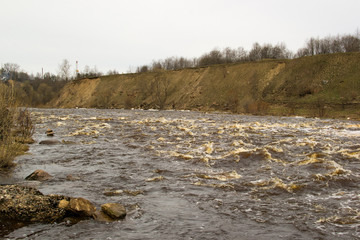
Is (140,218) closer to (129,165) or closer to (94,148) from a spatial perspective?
(129,165)

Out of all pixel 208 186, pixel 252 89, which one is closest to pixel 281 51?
pixel 252 89

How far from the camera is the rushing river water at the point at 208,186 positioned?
550 centimetres

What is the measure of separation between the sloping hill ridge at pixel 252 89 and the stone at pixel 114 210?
35.0 meters

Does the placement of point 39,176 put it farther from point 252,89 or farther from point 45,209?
point 252,89

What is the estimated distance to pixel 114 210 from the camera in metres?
6.03

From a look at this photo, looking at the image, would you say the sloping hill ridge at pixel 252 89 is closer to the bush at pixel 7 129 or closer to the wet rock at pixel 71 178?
the wet rock at pixel 71 178

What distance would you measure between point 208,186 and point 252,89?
50456mm

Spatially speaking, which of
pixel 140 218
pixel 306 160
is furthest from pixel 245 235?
pixel 306 160

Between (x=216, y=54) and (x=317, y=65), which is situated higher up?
(x=216, y=54)

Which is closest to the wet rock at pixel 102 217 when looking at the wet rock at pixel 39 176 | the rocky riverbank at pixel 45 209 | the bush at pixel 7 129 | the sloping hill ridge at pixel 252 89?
the rocky riverbank at pixel 45 209

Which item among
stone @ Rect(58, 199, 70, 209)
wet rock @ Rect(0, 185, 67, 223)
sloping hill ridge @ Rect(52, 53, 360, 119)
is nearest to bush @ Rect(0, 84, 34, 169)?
wet rock @ Rect(0, 185, 67, 223)

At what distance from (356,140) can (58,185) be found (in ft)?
50.7

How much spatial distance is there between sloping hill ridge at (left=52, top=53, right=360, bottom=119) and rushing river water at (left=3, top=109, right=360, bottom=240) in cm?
2789

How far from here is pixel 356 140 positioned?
53.4ft
